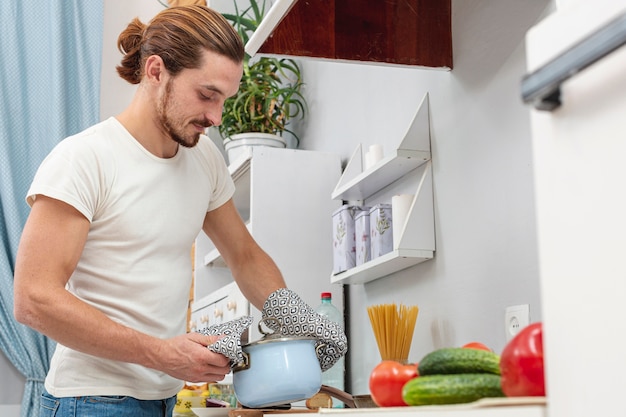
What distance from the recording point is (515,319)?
1570 mm

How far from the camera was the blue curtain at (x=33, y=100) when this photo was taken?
3721 millimetres

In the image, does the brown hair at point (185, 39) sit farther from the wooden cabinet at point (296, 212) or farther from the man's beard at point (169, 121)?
the wooden cabinet at point (296, 212)

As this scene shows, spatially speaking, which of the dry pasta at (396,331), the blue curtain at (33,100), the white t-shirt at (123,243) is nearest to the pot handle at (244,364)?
the white t-shirt at (123,243)

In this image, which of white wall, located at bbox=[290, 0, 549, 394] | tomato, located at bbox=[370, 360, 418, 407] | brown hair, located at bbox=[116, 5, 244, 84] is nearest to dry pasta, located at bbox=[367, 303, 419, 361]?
white wall, located at bbox=[290, 0, 549, 394]

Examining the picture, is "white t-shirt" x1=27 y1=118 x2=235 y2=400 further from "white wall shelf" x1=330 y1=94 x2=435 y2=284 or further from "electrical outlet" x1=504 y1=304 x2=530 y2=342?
"electrical outlet" x1=504 y1=304 x2=530 y2=342

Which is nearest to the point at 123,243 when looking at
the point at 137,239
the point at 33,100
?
the point at 137,239

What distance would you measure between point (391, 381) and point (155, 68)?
1.11 meters

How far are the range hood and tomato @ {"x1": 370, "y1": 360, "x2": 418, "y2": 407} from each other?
1034 millimetres

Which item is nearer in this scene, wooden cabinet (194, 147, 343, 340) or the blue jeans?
the blue jeans

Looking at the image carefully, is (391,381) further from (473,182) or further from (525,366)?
(473,182)

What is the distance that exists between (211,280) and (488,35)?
1.83 meters

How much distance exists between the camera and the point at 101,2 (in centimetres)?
423

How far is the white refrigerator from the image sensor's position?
0.50m

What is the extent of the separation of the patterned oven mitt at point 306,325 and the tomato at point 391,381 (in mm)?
676
